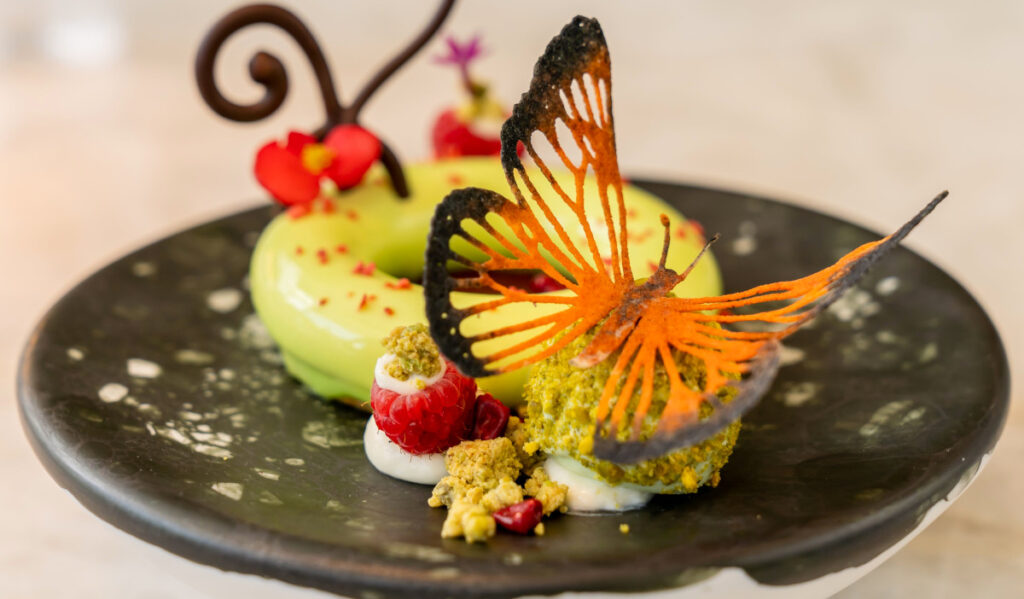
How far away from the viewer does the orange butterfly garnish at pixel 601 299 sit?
4.00 ft

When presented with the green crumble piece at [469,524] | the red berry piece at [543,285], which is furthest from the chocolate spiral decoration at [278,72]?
the green crumble piece at [469,524]

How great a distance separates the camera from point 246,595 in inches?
50.8

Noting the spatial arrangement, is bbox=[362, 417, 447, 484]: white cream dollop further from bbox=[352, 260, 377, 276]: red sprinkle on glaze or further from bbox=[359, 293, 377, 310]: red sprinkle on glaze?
bbox=[352, 260, 377, 276]: red sprinkle on glaze

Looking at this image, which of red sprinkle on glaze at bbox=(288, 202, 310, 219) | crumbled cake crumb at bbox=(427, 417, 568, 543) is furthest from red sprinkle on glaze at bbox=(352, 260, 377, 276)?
crumbled cake crumb at bbox=(427, 417, 568, 543)

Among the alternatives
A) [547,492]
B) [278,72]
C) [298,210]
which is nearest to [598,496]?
[547,492]

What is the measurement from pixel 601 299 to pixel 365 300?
45 centimetres

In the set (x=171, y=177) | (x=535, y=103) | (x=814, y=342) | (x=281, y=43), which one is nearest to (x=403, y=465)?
(x=535, y=103)

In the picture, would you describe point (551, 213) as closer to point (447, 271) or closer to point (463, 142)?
point (447, 271)

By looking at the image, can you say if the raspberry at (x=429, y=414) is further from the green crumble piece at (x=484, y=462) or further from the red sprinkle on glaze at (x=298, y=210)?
the red sprinkle on glaze at (x=298, y=210)

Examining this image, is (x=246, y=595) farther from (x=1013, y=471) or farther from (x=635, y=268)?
(x=1013, y=471)

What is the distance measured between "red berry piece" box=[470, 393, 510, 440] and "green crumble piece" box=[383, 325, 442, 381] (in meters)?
0.09

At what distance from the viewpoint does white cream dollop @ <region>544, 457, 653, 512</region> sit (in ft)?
4.51

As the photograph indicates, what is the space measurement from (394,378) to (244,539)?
28cm

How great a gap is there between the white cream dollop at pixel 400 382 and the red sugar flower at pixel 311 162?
58 centimetres
